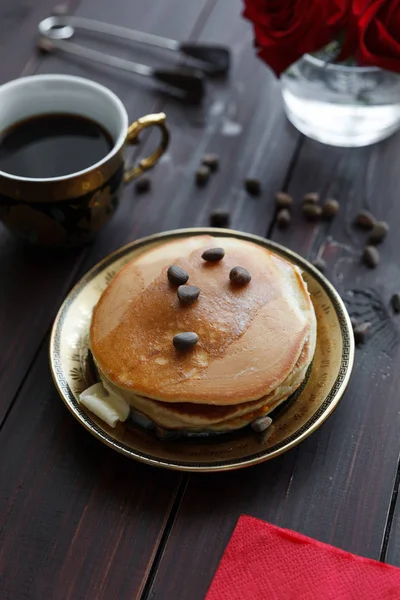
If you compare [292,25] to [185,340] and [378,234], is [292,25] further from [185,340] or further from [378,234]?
[185,340]

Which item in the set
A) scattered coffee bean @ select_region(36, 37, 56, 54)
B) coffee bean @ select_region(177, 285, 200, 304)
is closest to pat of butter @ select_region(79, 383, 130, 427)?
coffee bean @ select_region(177, 285, 200, 304)

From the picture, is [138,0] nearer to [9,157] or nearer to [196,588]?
[9,157]

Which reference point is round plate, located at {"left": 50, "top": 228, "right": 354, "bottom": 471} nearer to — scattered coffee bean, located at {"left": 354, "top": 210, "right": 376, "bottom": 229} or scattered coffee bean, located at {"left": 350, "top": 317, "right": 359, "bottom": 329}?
scattered coffee bean, located at {"left": 350, "top": 317, "right": 359, "bottom": 329}

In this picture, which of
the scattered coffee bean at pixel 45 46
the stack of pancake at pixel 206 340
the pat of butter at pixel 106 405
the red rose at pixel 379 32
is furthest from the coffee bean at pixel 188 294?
the scattered coffee bean at pixel 45 46

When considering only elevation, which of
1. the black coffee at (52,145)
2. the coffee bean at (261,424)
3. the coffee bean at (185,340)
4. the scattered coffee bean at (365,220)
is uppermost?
the black coffee at (52,145)

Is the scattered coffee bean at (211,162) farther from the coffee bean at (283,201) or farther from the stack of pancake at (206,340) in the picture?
the stack of pancake at (206,340)

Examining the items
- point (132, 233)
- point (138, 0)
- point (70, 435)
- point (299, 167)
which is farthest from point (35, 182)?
point (138, 0)
